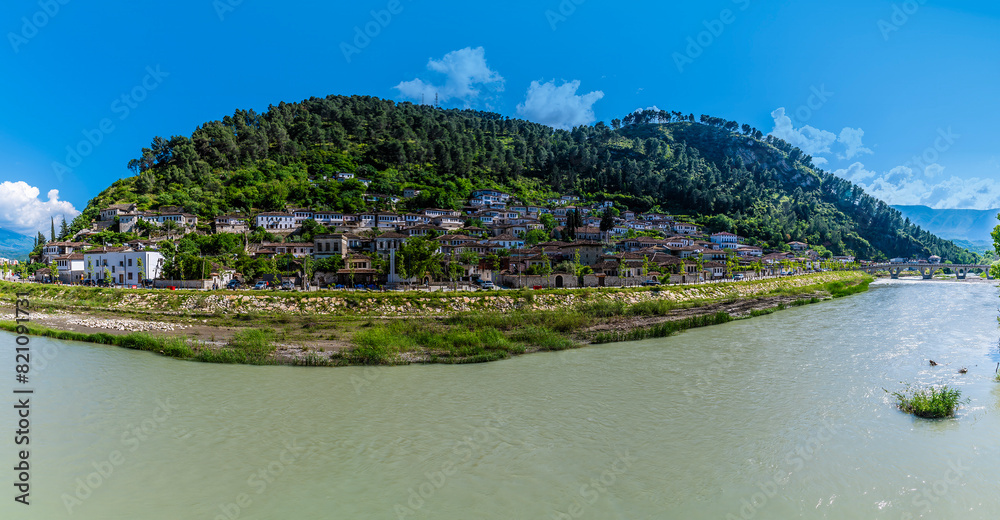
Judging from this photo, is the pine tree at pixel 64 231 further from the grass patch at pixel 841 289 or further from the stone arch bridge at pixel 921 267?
the stone arch bridge at pixel 921 267

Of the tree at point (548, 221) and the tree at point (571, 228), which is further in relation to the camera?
the tree at point (548, 221)

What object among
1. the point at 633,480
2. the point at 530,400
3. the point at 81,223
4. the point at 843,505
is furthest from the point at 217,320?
the point at 81,223
